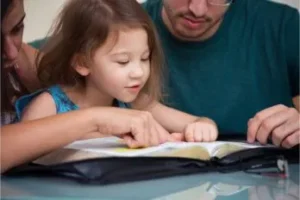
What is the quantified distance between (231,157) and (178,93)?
0.49 meters

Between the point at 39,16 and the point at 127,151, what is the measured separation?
448 millimetres

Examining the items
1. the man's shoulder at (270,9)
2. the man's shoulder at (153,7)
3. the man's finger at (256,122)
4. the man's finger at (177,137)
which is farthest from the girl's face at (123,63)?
the man's shoulder at (270,9)

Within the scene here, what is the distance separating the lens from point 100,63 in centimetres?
100

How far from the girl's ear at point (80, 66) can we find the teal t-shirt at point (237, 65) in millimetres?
285

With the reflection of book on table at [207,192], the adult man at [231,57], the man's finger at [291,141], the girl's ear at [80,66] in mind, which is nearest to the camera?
the reflection of book on table at [207,192]

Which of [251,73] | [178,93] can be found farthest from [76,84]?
[251,73]

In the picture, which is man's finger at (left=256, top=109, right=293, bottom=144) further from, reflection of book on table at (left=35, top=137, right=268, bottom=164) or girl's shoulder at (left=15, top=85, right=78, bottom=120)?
girl's shoulder at (left=15, top=85, right=78, bottom=120)

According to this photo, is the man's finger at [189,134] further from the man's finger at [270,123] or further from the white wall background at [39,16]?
the white wall background at [39,16]

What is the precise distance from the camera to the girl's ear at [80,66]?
40.7 inches

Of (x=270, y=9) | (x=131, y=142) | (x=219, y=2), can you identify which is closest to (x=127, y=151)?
(x=131, y=142)

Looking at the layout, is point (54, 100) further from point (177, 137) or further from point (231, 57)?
point (231, 57)

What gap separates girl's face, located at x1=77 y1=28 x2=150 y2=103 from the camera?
96 cm

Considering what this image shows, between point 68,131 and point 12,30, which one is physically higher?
point 12,30

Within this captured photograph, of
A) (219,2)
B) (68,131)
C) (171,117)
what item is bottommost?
(171,117)
